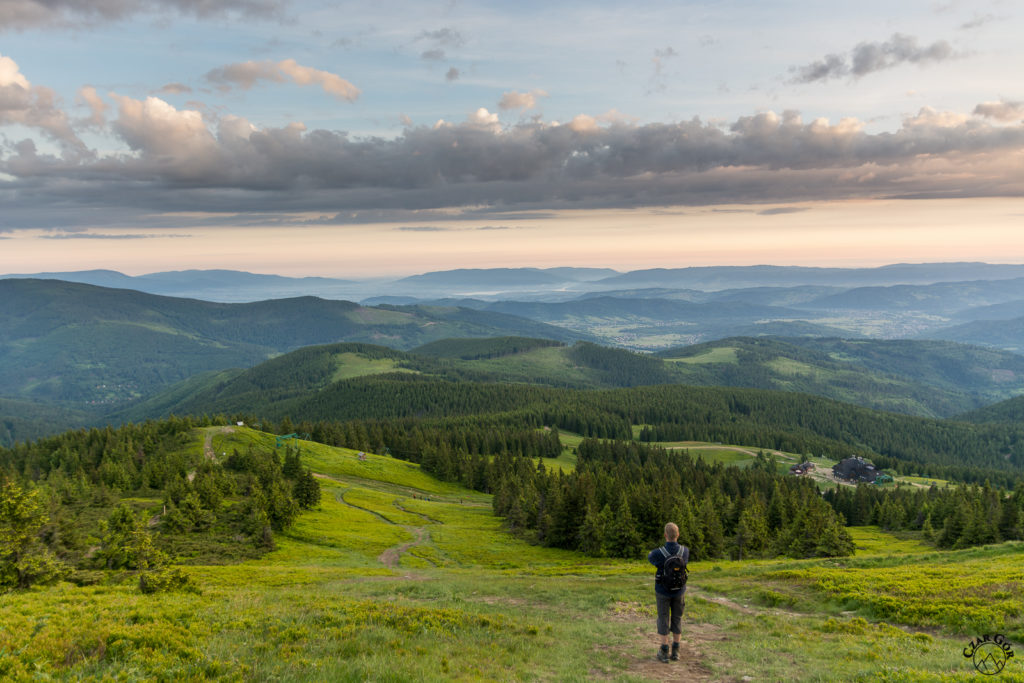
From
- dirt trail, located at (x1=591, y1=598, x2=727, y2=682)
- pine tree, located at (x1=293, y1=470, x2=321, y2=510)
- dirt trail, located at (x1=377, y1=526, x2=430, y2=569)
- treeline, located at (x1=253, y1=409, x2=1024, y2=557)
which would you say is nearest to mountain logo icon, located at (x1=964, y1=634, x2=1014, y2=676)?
dirt trail, located at (x1=591, y1=598, x2=727, y2=682)

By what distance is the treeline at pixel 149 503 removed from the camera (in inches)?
2031

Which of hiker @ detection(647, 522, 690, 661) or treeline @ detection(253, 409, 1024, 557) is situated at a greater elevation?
hiker @ detection(647, 522, 690, 661)

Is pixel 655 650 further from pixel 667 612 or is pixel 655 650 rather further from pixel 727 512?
pixel 727 512

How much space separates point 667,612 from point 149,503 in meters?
85.7

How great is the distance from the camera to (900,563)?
148 ft

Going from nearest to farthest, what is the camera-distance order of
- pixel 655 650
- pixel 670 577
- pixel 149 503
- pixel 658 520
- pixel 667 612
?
1. pixel 670 577
2. pixel 667 612
3. pixel 655 650
4. pixel 149 503
5. pixel 658 520

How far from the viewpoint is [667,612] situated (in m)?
21.1

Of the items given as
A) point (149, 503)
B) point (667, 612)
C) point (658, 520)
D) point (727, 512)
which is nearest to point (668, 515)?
point (658, 520)

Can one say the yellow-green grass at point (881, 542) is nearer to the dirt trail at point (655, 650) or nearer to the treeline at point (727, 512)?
the treeline at point (727, 512)

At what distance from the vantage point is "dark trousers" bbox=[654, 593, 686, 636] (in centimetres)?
2070

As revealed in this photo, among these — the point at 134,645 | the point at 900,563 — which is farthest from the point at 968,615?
the point at 134,645

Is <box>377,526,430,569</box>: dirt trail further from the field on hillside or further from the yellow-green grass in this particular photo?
the yellow-green grass

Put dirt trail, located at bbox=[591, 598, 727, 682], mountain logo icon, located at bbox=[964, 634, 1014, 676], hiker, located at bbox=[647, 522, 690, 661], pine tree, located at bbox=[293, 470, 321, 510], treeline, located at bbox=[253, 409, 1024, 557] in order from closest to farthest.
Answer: mountain logo icon, located at bbox=[964, 634, 1014, 676], dirt trail, located at bbox=[591, 598, 727, 682], hiker, located at bbox=[647, 522, 690, 661], treeline, located at bbox=[253, 409, 1024, 557], pine tree, located at bbox=[293, 470, 321, 510]

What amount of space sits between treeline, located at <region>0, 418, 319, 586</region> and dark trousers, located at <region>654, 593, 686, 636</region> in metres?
42.8
